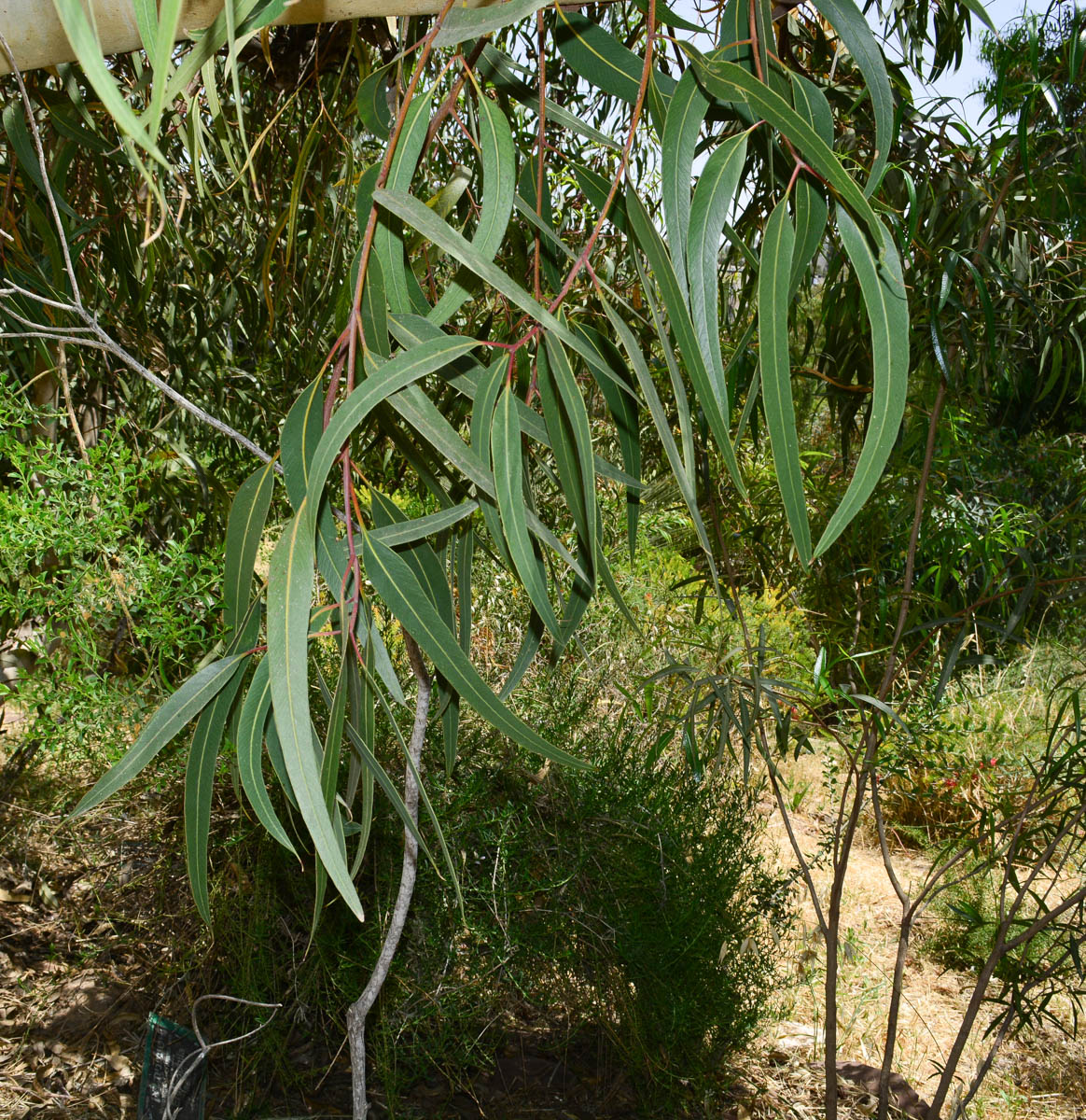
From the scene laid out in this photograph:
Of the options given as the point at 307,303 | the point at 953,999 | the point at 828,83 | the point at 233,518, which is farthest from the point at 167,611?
the point at 953,999

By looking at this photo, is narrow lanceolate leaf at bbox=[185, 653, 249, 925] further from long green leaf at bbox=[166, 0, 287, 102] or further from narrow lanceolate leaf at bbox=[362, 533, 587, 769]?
long green leaf at bbox=[166, 0, 287, 102]

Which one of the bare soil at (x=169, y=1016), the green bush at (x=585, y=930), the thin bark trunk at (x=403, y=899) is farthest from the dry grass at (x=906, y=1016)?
the thin bark trunk at (x=403, y=899)

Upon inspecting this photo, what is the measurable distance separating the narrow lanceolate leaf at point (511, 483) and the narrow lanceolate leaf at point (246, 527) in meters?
0.15

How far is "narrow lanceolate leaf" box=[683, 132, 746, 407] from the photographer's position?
56 cm

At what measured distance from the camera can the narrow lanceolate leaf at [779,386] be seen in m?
0.53

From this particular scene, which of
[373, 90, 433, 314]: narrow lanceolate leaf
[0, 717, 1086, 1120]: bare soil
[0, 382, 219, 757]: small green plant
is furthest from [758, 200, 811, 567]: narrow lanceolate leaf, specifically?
[0, 717, 1086, 1120]: bare soil

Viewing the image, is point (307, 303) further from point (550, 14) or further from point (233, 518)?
point (233, 518)

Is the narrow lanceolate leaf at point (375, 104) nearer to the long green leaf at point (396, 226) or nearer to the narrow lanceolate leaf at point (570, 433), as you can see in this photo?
the long green leaf at point (396, 226)

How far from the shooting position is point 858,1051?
6.04 ft

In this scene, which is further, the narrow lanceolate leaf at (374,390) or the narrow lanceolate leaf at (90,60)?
the narrow lanceolate leaf at (374,390)

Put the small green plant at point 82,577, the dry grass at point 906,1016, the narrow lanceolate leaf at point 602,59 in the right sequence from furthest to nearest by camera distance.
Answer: the dry grass at point 906,1016 < the small green plant at point 82,577 < the narrow lanceolate leaf at point 602,59

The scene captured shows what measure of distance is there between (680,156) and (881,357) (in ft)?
0.56

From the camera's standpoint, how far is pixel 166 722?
0.57 meters

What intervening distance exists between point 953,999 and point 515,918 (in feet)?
4.06
